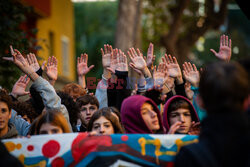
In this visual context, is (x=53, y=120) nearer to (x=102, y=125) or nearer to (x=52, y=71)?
(x=102, y=125)

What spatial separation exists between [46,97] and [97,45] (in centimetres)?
2587

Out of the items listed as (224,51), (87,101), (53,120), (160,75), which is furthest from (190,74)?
(53,120)

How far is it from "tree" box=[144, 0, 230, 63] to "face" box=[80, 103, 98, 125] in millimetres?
10652

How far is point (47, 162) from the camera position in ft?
11.3

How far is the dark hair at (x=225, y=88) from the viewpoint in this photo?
2.60 metres

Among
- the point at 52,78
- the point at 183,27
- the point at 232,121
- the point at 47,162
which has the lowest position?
the point at 47,162

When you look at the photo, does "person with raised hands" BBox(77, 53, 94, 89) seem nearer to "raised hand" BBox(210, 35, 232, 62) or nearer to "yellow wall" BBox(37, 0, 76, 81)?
"raised hand" BBox(210, 35, 232, 62)

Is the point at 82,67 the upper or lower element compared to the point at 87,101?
upper

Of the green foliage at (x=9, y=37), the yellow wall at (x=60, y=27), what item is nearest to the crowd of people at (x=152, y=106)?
the green foliage at (x=9, y=37)

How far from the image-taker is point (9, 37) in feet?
27.4

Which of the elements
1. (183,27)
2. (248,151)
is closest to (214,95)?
(248,151)

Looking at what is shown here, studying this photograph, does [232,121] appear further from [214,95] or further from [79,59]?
[79,59]

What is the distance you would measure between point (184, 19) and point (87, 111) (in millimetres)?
15207

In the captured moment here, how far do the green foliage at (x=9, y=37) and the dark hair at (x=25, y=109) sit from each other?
2.74 m
